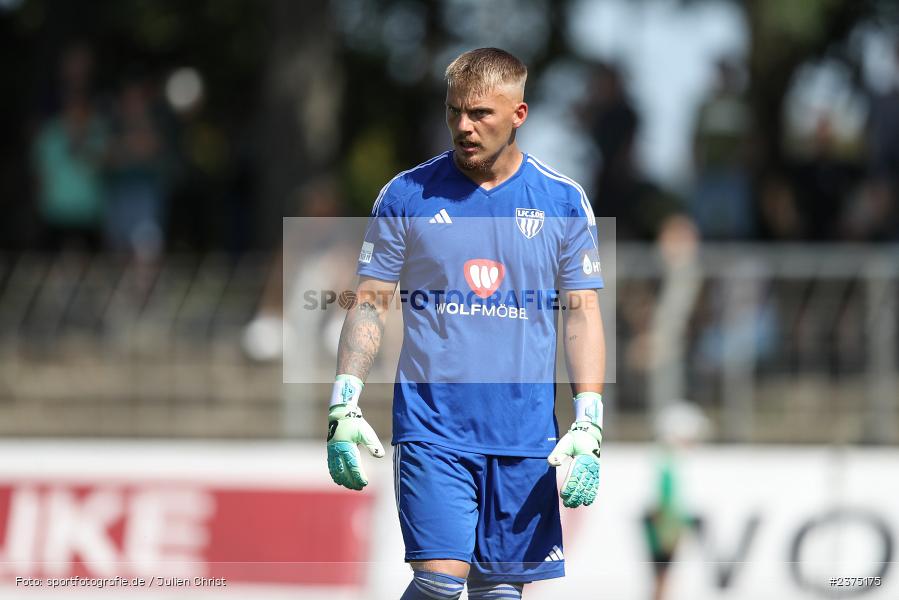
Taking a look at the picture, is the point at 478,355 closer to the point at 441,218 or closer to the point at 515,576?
the point at 441,218

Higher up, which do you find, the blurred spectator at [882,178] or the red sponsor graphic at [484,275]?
the blurred spectator at [882,178]

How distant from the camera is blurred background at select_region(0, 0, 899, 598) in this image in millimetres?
11445

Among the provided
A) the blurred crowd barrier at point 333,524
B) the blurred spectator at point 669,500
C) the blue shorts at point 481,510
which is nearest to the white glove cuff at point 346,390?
the blue shorts at point 481,510

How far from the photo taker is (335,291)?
476 inches

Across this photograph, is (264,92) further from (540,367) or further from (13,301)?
(540,367)

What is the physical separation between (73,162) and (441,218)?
26.6 ft

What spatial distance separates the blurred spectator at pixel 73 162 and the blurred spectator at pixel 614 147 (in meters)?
4.54

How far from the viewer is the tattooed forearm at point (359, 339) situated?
6238 mm

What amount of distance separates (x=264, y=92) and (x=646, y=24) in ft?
19.2

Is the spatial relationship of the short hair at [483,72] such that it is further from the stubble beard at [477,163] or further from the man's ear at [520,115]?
the stubble beard at [477,163]

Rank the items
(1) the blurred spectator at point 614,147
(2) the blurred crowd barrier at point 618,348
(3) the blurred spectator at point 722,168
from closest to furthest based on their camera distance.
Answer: (2) the blurred crowd barrier at point 618,348, (1) the blurred spectator at point 614,147, (3) the blurred spectator at point 722,168

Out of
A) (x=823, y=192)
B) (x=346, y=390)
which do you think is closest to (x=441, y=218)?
(x=346, y=390)

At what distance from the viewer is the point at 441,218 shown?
6.19 metres

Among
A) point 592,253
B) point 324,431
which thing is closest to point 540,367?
point 592,253
